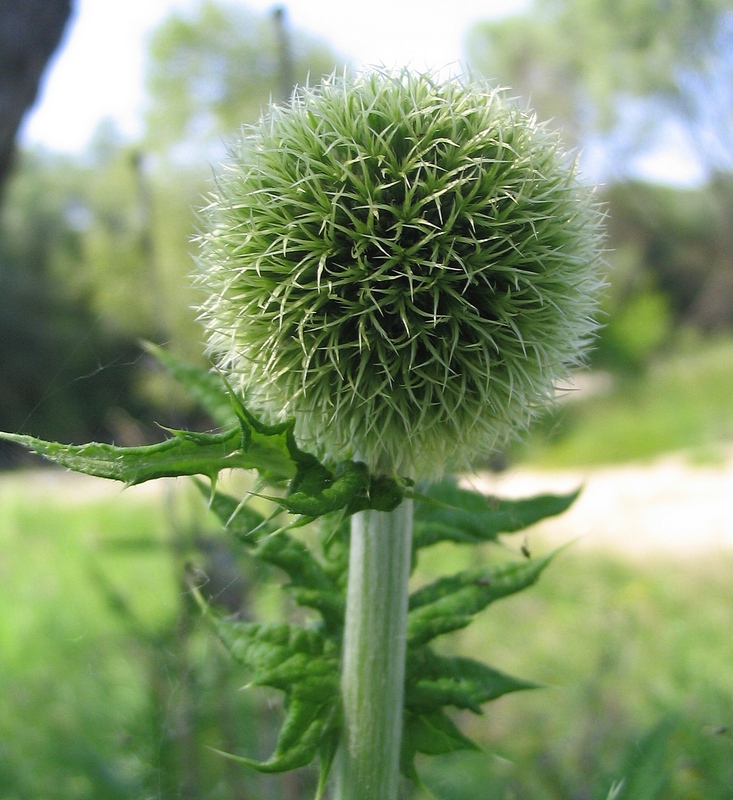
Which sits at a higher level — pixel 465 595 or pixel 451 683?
pixel 465 595

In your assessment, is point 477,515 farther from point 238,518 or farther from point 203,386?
point 203,386

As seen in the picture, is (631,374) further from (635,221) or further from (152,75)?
(152,75)

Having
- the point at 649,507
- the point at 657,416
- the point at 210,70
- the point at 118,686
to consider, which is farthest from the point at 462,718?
the point at 657,416

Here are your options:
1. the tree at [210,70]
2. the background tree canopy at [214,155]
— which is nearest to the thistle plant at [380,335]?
the background tree canopy at [214,155]

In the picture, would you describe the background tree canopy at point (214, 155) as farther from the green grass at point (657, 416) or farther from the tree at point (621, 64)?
the green grass at point (657, 416)

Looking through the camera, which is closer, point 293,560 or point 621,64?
point 293,560

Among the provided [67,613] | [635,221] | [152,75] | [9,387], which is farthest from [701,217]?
[67,613]

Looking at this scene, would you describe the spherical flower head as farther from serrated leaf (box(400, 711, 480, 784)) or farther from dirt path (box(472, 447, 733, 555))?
dirt path (box(472, 447, 733, 555))
